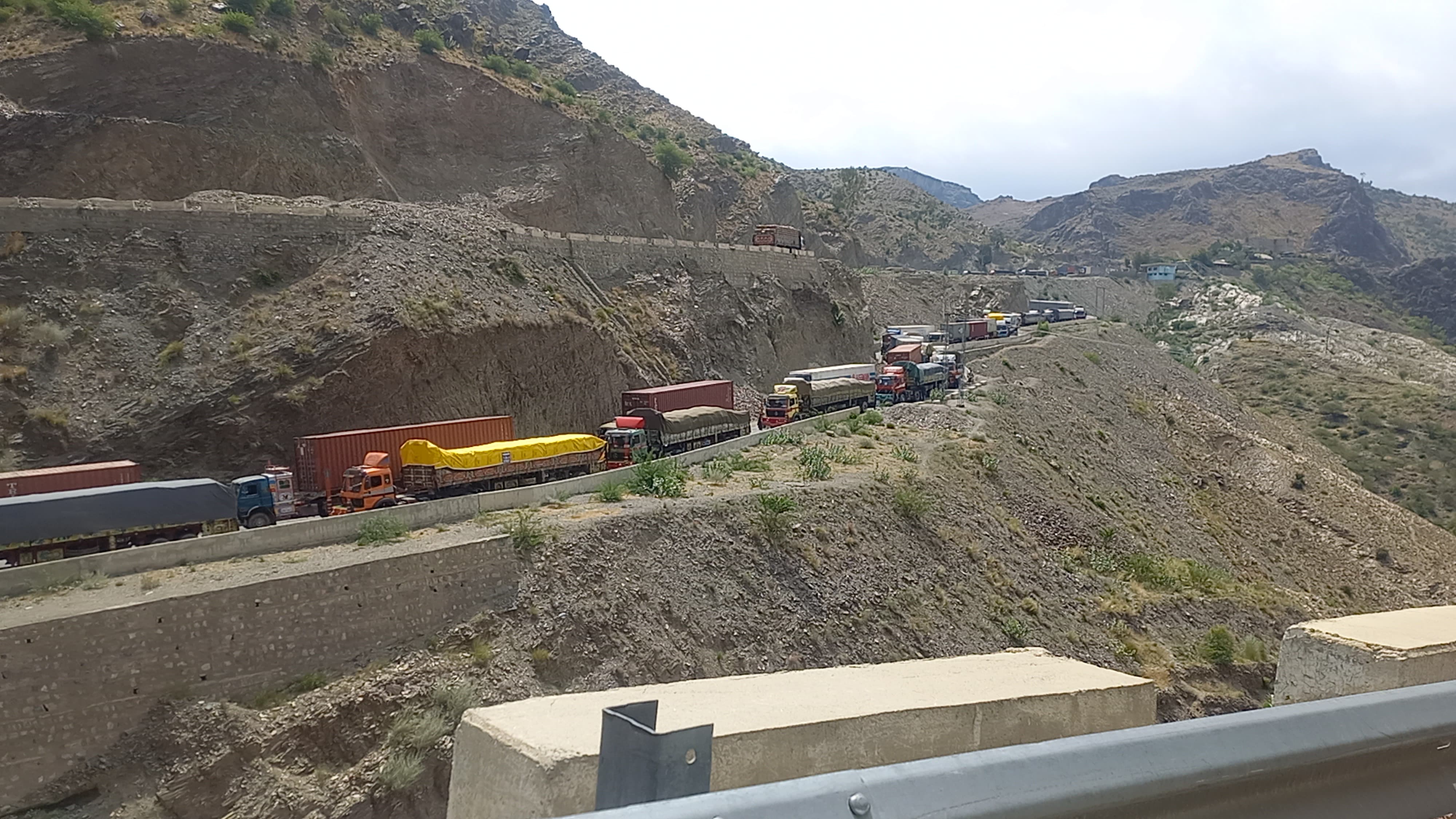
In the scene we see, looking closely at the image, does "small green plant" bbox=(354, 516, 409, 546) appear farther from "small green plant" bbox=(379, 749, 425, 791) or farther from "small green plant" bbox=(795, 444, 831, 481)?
"small green plant" bbox=(795, 444, 831, 481)

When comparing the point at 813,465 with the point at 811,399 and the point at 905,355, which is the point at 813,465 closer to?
the point at 811,399

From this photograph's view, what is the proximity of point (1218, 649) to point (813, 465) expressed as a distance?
39.5 feet

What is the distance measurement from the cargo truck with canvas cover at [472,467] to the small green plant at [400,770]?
29.5 feet

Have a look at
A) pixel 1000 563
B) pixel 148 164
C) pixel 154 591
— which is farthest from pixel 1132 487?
pixel 148 164

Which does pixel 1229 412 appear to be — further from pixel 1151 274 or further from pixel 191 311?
pixel 1151 274

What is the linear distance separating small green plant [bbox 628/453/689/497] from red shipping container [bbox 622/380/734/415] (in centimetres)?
532

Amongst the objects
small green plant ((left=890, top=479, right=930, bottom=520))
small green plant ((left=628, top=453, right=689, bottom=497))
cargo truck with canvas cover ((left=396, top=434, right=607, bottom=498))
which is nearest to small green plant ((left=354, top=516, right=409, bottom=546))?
cargo truck with canvas cover ((left=396, top=434, right=607, bottom=498))

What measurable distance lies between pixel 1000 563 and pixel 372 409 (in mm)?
19251

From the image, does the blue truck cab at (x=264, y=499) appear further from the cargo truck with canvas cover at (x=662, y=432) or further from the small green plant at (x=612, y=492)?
the cargo truck with canvas cover at (x=662, y=432)

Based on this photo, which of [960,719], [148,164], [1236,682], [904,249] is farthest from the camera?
[904,249]

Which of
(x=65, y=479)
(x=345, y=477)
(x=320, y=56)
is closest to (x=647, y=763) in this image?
(x=345, y=477)

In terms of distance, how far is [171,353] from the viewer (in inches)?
955

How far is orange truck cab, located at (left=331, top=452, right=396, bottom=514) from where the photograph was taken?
21.9 metres

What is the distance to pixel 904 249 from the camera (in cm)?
11775
